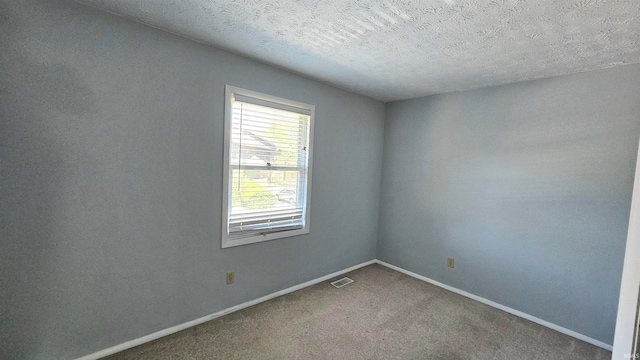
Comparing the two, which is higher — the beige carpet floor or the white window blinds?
the white window blinds

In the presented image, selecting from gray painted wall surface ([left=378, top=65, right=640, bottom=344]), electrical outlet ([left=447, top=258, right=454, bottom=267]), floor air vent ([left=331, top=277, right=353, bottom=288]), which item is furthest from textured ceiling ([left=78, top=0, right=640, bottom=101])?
floor air vent ([left=331, top=277, right=353, bottom=288])

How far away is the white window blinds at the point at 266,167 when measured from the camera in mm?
2334

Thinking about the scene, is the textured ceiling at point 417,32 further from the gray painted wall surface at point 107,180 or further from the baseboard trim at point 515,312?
the baseboard trim at point 515,312

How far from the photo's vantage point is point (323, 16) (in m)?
1.60

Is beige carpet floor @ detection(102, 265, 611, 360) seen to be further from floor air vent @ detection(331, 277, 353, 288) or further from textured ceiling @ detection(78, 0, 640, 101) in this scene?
textured ceiling @ detection(78, 0, 640, 101)

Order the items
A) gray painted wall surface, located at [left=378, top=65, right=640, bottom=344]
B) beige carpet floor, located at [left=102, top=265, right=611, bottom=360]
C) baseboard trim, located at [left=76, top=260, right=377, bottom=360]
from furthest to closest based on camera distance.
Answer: gray painted wall surface, located at [left=378, top=65, right=640, bottom=344], beige carpet floor, located at [left=102, top=265, right=611, bottom=360], baseboard trim, located at [left=76, top=260, right=377, bottom=360]

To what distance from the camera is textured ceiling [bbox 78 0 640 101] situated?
4.81 ft

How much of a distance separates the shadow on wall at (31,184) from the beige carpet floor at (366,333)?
54cm

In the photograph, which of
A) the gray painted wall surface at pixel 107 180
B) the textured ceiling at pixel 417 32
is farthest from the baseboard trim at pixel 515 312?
the textured ceiling at pixel 417 32

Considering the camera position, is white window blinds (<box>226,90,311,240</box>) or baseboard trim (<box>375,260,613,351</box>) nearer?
baseboard trim (<box>375,260,613,351</box>)

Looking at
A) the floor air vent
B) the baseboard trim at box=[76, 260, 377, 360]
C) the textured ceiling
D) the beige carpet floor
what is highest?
the textured ceiling

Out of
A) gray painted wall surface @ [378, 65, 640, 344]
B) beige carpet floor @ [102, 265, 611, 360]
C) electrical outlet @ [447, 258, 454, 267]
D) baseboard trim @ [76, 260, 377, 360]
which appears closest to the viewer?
baseboard trim @ [76, 260, 377, 360]

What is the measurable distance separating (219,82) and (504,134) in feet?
9.25

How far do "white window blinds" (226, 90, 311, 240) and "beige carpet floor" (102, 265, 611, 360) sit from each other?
2.54 ft
